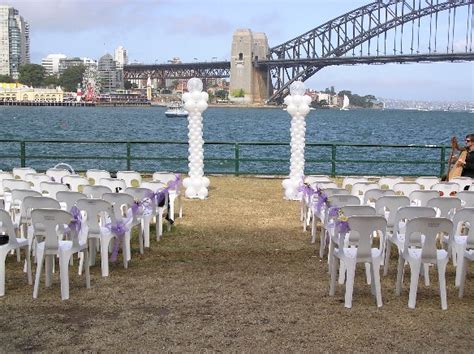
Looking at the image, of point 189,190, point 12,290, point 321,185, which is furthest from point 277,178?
point 12,290

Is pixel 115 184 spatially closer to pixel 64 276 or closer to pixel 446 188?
pixel 64 276

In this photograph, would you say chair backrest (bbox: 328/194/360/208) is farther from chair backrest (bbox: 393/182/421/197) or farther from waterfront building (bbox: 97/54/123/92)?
waterfront building (bbox: 97/54/123/92)

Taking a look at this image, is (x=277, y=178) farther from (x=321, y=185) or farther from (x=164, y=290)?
(x=164, y=290)

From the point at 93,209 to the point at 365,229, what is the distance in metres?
2.34

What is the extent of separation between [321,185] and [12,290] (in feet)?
12.8

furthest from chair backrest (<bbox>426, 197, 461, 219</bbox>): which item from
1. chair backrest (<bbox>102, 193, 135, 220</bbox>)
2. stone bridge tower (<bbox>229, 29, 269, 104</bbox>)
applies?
stone bridge tower (<bbox>229, 29, 269, 104</bbox>)

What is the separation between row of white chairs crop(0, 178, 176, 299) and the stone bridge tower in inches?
3697

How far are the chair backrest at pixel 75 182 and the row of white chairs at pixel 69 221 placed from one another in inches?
29.8

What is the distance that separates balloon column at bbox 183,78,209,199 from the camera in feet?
35.3

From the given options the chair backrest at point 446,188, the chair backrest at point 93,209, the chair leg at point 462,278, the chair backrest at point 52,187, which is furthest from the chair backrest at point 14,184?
the chair backrest at point 446,188

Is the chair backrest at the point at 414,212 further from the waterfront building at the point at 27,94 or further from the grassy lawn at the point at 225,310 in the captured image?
the waterfront building at the point at 27,94

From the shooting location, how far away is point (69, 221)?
202 inches

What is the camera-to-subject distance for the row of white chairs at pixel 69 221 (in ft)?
16.9

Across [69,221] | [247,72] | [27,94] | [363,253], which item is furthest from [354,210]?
[27,94]
